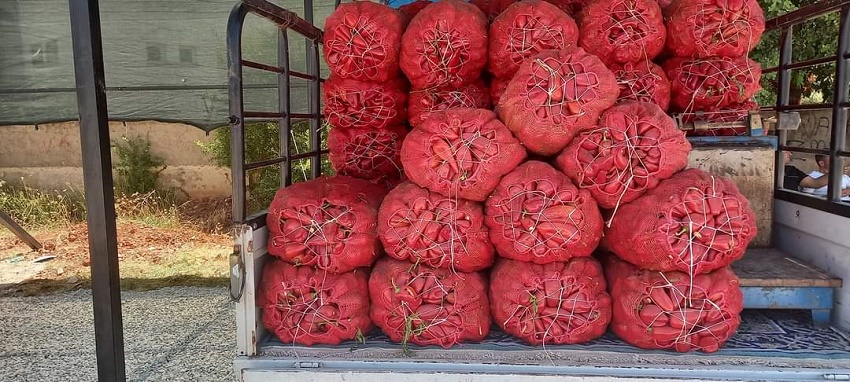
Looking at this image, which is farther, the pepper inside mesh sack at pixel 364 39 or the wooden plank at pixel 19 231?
Result: the wooden plank at pixel 19 231

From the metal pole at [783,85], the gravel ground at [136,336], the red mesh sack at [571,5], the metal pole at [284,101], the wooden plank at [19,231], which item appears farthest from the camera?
the wooden plank at [19,231]

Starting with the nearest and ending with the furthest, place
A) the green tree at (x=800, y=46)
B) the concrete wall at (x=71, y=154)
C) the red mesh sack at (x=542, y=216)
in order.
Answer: the red mesh sack at (x=542, y=216) < the green tree at (x=800, y=46) < the concrete wall at (x=71, y=154)

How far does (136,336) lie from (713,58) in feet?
14.5

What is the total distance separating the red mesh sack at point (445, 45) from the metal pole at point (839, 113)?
4.65 feet

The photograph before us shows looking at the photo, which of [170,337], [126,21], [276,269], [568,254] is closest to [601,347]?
[568,254]

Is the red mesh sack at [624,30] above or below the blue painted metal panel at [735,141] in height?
above

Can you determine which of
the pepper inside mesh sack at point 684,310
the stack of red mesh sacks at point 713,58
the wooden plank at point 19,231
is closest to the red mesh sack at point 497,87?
the stack of red mesh sacks at point 713,58

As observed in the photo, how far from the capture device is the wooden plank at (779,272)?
7.23ft

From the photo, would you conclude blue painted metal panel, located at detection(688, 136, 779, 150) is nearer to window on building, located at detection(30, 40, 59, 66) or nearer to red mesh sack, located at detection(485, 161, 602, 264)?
red mesh sack, located at detection(485, 161, 602, 264)

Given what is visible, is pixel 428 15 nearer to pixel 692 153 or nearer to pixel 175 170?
pixel 692 153

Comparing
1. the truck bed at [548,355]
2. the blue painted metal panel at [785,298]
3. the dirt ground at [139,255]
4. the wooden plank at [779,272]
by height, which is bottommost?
the dirt ground at [139,255]

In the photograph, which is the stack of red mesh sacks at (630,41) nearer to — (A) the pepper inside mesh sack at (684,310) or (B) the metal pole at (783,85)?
(B) the metal pole at (783,85)

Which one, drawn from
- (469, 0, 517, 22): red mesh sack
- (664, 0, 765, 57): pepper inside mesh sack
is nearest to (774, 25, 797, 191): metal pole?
(664, 0, 765, 57): pepper inside mesh sack

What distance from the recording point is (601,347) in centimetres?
199
